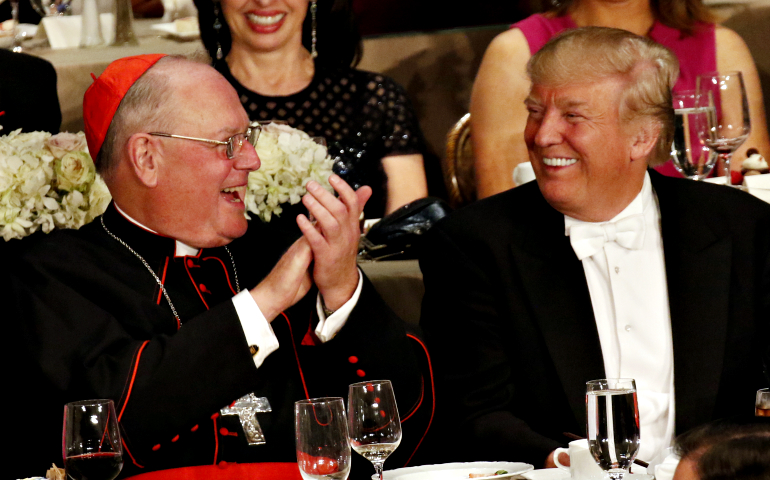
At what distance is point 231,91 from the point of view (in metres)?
2.48

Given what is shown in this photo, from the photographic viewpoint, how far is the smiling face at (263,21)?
3.61 meters

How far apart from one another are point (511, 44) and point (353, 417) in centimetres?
203

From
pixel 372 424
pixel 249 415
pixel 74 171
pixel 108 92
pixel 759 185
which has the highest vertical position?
pixel 108 92

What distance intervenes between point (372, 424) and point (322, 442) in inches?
5.8

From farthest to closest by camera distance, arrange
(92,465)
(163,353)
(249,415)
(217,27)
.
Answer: (217,27) → (249,415) → (163,353) → (92,465)

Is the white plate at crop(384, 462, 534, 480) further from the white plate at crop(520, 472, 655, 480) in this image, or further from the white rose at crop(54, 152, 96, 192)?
the white rose at crop(54, 152, 96, 192)

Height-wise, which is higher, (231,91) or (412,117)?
(231,91)

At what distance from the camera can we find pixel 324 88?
12.6ft

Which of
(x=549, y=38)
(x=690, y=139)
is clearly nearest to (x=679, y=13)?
(x=549, y=38)

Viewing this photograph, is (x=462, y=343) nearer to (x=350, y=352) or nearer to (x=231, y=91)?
(x=350, y=352)

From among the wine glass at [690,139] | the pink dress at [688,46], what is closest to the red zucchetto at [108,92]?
the wine glass at [690,139]

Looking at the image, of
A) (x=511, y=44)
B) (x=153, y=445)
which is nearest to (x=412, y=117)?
(x=511, y=44)

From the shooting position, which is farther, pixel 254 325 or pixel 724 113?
pixel 724 113

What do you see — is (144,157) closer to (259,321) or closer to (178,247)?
(178,247)
